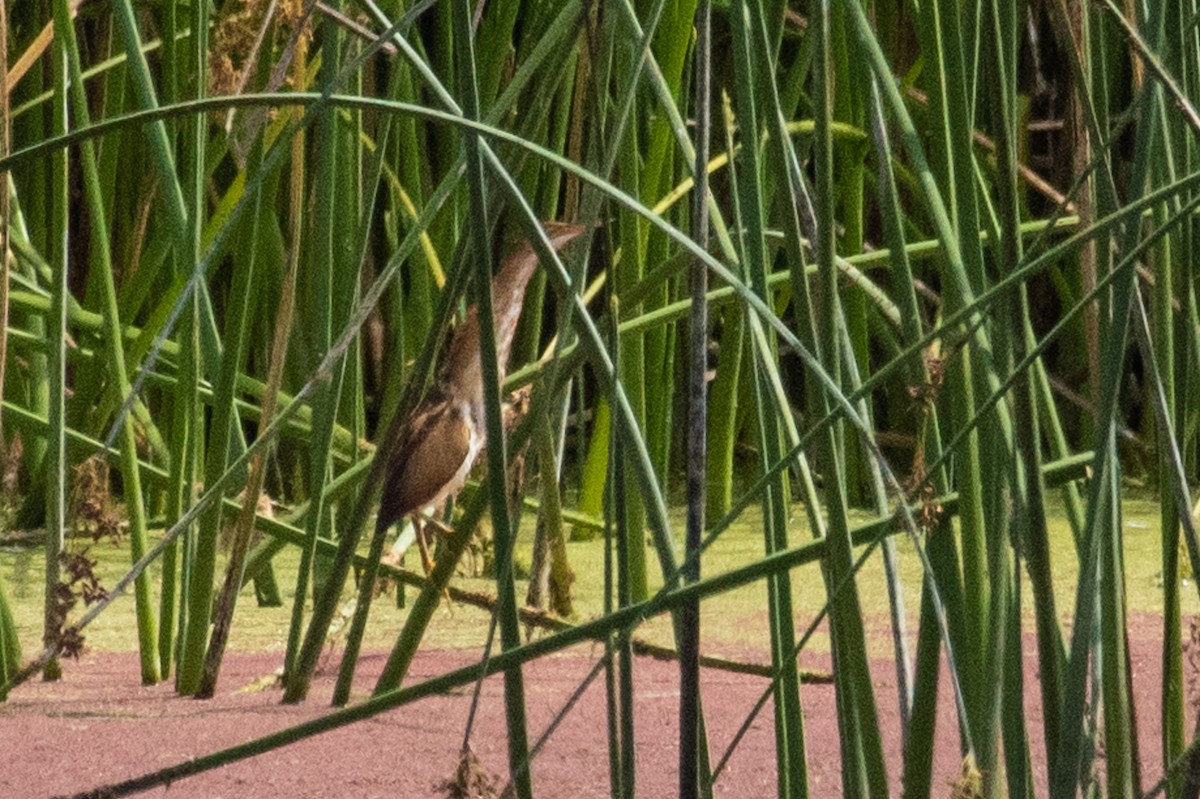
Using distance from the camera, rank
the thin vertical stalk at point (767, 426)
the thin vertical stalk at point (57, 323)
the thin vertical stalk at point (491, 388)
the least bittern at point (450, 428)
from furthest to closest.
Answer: the least bittern at point (450, 428)
the thin vertical stalk at point (57, 323)
the thin vertical stalk at point (767, 426)
the thin vertical stalk at point (491, 388)

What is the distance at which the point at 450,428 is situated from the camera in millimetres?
1601

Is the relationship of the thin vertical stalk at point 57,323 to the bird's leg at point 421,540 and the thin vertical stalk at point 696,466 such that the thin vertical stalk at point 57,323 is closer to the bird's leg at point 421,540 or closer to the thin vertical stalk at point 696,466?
the bird's leg at point 421,540

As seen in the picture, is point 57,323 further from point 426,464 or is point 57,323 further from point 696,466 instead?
point 696,466

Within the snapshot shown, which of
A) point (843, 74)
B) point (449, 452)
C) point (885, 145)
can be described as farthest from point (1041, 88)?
point (885, 145)

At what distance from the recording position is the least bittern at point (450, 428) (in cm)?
154

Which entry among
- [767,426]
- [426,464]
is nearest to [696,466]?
[767,426]

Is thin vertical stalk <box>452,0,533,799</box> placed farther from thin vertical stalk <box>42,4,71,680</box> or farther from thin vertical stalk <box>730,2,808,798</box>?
thin vertical stalk <box>42,4,71,680</box>

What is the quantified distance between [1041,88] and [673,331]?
102 cm

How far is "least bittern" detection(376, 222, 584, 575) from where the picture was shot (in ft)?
5.07

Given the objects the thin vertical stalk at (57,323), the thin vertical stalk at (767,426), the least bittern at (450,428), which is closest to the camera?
the thin vertical stalk at (767,426)

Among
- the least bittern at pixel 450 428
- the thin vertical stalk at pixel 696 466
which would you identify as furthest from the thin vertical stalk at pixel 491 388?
the least bittern at pixel 450 428

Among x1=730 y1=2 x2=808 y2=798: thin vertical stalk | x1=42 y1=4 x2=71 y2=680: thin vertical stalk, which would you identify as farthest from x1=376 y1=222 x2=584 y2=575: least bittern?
x1=730 y1=2 x2=808 y2=798: thin vertical stalk

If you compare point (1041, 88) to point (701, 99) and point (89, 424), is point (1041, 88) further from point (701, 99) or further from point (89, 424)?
point (701, 99)

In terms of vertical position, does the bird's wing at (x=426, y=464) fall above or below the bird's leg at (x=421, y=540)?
above
